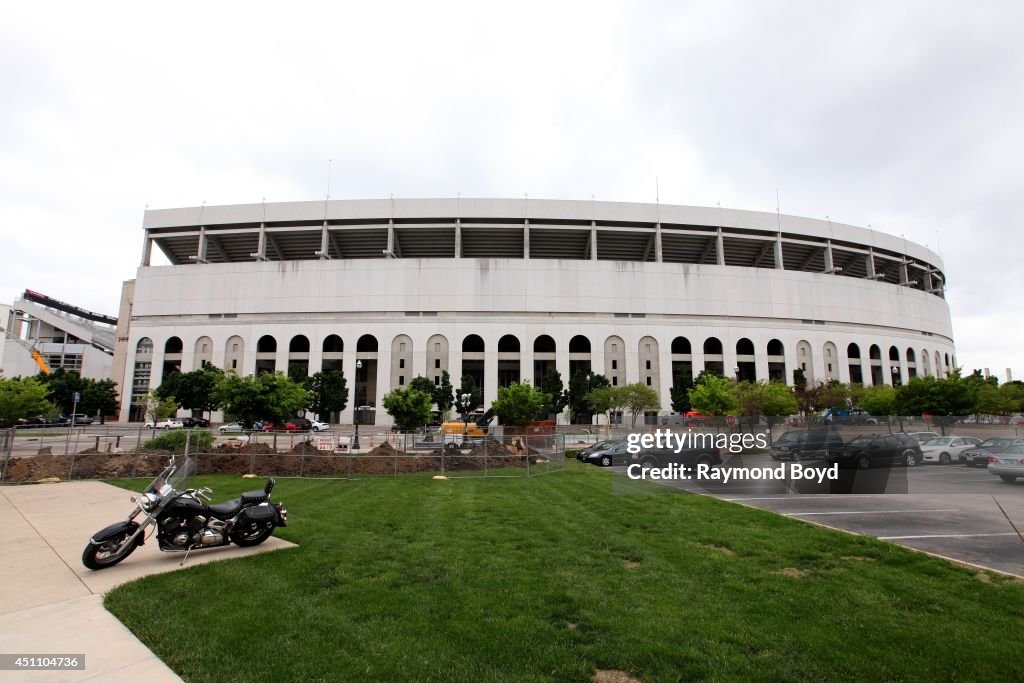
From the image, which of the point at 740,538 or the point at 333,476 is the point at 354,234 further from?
the point at 740,538

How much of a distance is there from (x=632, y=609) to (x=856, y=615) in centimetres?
259

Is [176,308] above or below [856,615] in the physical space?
above

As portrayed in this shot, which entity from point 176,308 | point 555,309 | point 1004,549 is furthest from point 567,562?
point 176,308

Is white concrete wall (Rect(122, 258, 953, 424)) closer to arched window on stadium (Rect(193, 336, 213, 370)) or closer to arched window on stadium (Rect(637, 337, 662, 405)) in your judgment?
arched window on stadium (Rect(637, 337, 662, 405))

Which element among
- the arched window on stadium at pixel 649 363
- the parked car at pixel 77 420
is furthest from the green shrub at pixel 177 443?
the arched window on stadium at pixel 649 363

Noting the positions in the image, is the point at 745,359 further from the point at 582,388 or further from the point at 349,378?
the point at 349,378

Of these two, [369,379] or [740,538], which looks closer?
[740,538]

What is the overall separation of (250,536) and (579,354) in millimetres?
61673

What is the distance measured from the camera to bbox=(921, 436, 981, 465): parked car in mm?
23375

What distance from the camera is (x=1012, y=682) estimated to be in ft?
14.6

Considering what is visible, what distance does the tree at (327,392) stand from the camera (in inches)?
2486

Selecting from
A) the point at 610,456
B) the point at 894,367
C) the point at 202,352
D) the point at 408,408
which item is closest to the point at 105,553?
the point at 610,456

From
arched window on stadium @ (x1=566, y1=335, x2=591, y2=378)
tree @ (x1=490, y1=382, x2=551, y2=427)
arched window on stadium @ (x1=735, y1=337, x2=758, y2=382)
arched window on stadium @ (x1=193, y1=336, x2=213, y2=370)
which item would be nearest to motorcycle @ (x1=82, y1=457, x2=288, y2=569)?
tree @ (x1=490, y1=382, x2=551, y2=427)

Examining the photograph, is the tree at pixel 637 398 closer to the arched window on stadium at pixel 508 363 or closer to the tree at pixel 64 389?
the arched window on stadium at pixel 508 363
